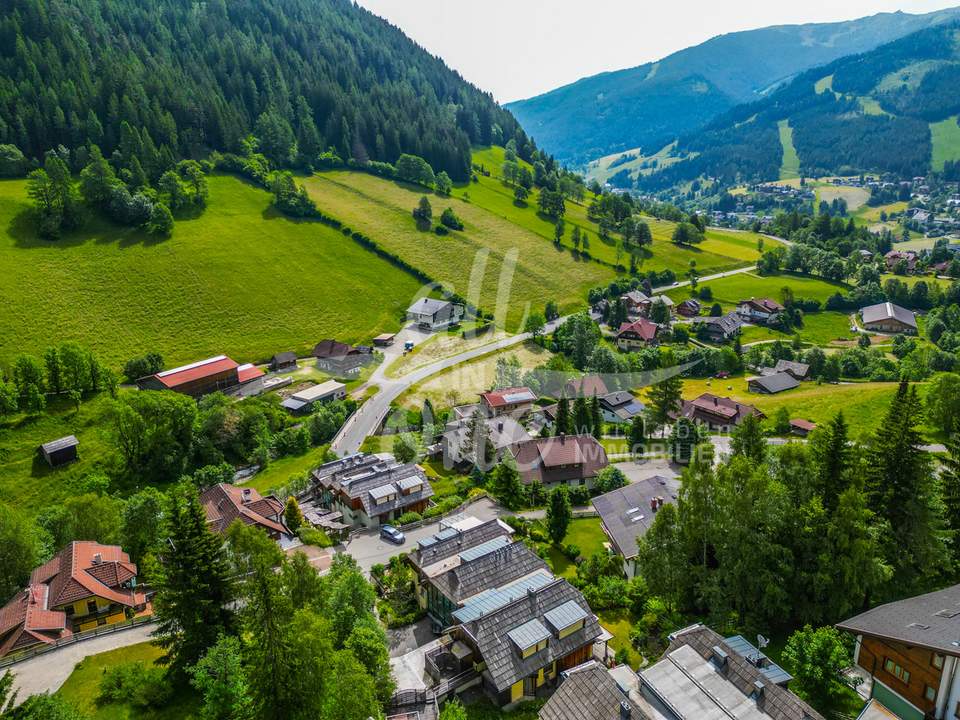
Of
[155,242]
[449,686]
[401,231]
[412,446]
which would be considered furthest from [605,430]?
[155,242]


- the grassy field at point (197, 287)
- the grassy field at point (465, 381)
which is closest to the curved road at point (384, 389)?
the grassy field at point (465, 381)

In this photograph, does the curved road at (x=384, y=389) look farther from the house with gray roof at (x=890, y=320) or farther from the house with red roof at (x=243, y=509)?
the house with gray roof at (x=890, y=320)

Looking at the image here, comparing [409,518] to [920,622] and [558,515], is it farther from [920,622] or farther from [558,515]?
[920,622]

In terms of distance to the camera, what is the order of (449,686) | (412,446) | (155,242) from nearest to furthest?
(449,686) → (412,446) → (155,242)

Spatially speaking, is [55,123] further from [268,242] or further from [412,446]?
[412,446]

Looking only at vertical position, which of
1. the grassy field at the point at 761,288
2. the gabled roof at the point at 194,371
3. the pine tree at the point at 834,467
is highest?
the pine tree at the point at 834,467

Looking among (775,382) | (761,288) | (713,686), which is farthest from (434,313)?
(713,686)

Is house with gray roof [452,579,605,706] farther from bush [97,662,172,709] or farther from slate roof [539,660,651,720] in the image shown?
bush [97,662,172,709]
